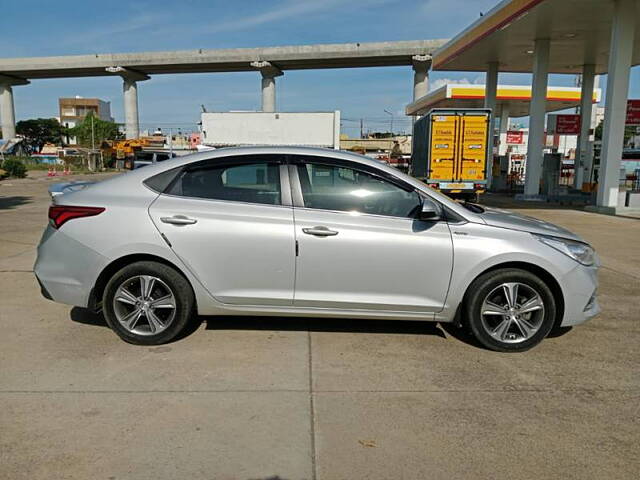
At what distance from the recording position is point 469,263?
415 centimetres

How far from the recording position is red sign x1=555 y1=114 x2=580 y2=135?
2469 centimetres

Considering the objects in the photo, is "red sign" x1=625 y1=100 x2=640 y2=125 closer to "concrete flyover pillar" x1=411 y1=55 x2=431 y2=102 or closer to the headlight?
the headlight

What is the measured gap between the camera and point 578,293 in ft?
14.0

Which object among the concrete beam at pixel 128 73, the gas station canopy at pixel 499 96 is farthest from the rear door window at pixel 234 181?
the concrete beam at pixel 128 73

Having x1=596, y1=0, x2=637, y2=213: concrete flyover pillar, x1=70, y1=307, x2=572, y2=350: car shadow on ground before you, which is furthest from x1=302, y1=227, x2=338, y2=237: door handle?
x1=596, y1=0, x2=637, y2=213: concrete flyover pillar

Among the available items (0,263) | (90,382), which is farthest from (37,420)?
(0,263)

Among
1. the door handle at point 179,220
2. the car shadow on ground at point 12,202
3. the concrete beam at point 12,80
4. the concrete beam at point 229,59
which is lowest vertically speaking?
the car shadow on ground at point 12,202

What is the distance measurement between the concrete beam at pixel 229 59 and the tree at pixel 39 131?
48.2 meters

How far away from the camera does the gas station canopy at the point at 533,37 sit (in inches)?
664

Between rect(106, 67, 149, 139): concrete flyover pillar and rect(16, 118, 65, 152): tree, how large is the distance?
53.8 metres

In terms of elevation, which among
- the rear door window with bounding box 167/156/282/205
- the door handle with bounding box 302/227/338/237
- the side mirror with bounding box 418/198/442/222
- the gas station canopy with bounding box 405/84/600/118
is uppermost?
the gas station canopy with bounding box 405/84/600/118

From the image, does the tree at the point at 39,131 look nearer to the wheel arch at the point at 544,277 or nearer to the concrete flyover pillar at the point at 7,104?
the concrete flyover pillar at the point at 7,104

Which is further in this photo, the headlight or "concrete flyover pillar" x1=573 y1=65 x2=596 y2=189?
"concrete flyover pillar" x1=573 y1=65 x2=596 y2=189

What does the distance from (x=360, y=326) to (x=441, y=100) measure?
31203 millimetres
